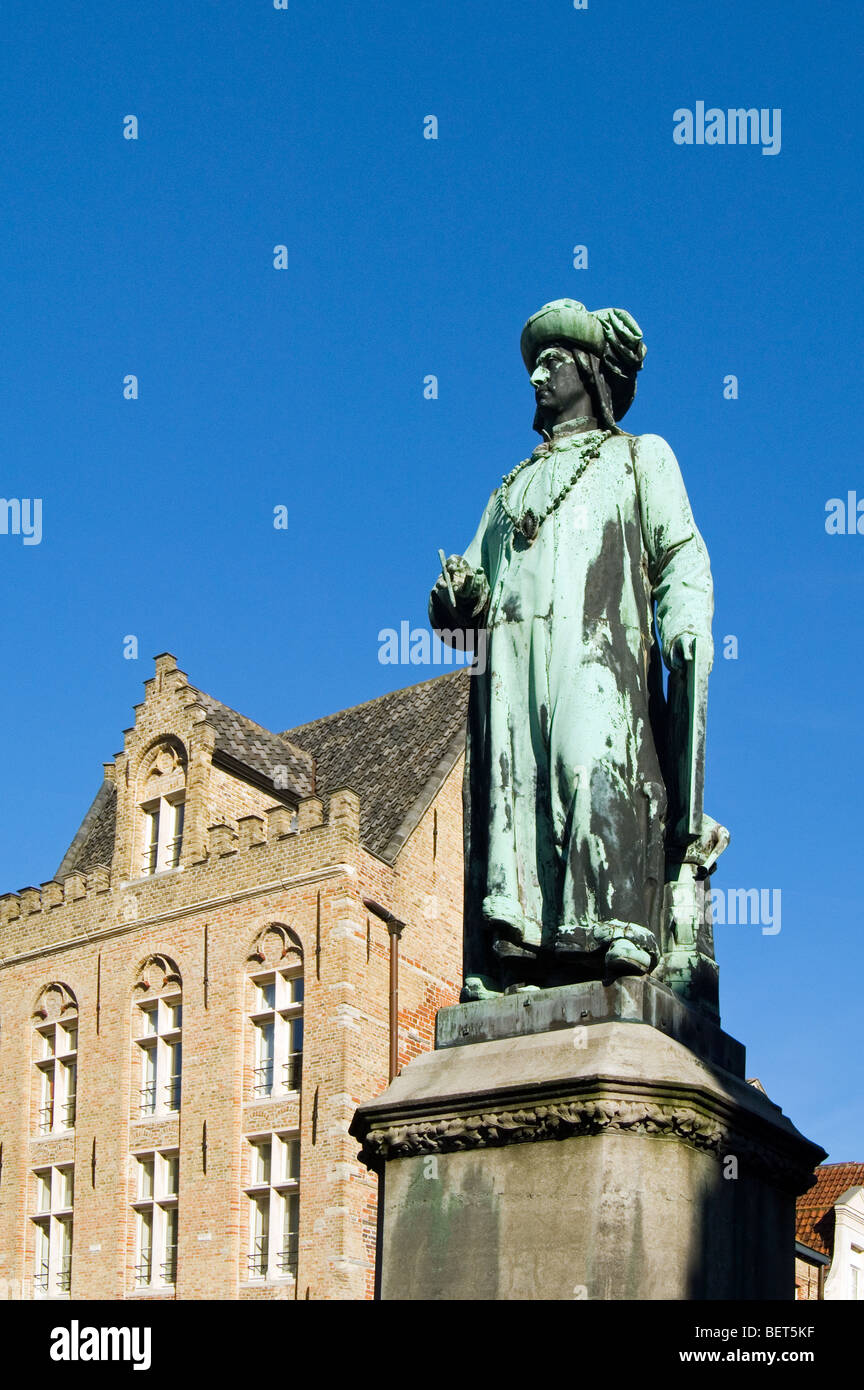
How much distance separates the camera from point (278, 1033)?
3033 centimetres

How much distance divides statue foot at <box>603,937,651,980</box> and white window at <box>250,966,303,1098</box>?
24983 millimetres

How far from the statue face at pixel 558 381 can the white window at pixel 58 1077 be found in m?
28.6

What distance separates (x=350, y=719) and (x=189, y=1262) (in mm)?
12085

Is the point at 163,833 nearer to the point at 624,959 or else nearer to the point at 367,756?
the point at 367,756

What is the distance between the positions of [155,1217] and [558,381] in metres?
26.8

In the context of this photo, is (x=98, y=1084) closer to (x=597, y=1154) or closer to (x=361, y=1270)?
(x=361, y=1270)

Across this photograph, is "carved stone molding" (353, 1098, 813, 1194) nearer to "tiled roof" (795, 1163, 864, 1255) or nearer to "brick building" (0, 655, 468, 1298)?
"brick building" (0, 655, 468, 1298)

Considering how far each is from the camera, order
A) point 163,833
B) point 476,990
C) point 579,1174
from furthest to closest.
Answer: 1. point 163,833
2. point 476,990
3. point 579,1174

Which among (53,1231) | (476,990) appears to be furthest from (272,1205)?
(476,990)

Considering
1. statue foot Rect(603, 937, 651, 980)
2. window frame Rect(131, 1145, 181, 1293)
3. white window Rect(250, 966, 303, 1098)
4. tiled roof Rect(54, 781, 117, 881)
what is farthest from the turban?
tiled roof Rect(54, 781, 117, 881)

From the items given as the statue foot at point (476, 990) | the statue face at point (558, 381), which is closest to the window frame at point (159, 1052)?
the statue face at point (558, 381)

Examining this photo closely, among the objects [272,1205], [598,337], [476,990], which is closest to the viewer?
[476,990]

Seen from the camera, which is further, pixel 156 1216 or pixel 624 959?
pixel 156 1216

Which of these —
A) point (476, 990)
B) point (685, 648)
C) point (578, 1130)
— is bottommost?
point (578, 1130)
